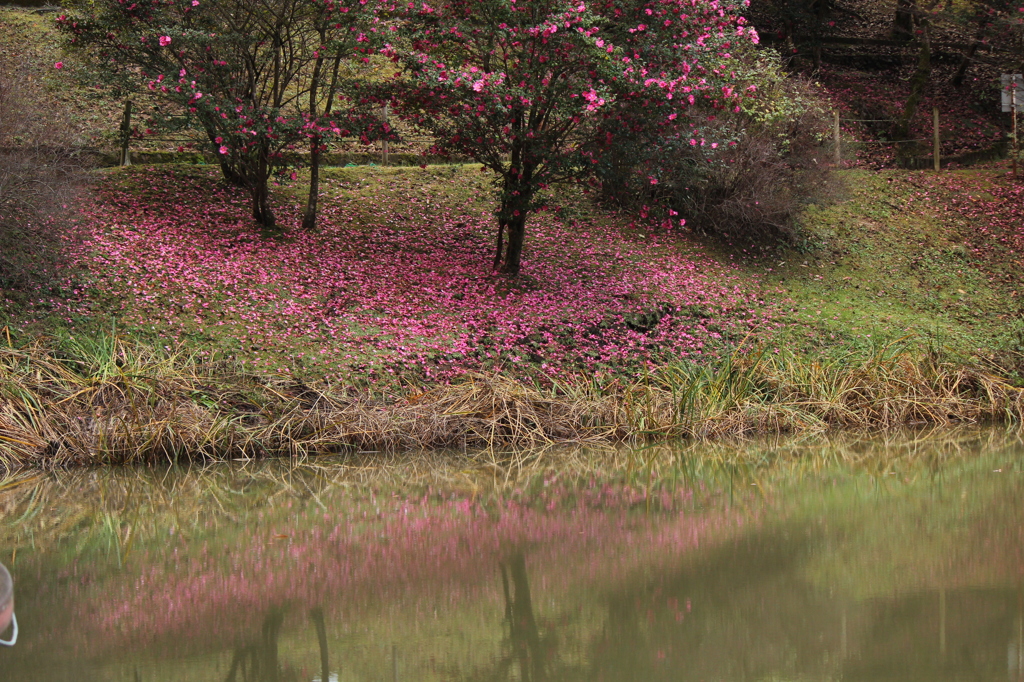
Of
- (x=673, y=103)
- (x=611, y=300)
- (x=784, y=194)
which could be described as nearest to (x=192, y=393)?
(x=611, y=300)

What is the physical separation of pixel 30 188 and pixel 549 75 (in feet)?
22.0

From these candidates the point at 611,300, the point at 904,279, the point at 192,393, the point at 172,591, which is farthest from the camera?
the point at 904,279

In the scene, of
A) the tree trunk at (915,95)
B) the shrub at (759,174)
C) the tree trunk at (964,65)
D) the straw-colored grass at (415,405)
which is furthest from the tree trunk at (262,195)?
the tree trunk at (964,65)

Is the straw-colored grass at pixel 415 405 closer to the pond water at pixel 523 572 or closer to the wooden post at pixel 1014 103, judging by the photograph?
the pond water at pixel 523 572

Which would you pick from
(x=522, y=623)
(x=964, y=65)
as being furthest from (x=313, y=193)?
(x=964, y=65)

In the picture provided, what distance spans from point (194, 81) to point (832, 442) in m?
9.39

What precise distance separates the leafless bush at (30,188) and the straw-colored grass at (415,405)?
4.86ft

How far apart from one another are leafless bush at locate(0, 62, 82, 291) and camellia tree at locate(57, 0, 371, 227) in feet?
5.74

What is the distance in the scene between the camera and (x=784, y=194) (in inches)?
695

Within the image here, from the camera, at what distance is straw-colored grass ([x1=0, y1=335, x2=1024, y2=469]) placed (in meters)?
9.74

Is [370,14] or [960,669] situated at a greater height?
[370,14]

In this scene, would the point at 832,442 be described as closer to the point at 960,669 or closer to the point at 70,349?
the point at 960,669

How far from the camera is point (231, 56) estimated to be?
1438 cm

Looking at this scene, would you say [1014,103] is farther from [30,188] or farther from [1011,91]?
[30,188]
